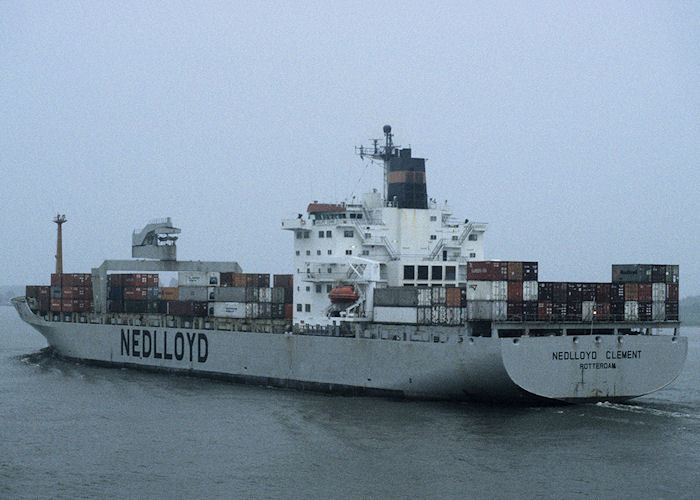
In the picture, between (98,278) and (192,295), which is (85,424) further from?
(98,278)

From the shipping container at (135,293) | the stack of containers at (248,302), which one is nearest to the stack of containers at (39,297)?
the shipping container at (135,293)

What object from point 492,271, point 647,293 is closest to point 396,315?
point 492,271

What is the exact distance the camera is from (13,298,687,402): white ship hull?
3919 cm

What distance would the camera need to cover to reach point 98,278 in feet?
205

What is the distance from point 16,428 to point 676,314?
94.8 ft

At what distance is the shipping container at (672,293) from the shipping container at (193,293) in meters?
26.4

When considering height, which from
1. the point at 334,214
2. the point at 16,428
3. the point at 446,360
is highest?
the point at 334,214

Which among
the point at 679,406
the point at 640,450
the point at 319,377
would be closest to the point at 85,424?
the point at 319,377

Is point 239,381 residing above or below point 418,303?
below

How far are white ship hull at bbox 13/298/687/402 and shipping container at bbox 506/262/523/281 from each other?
2945 mm

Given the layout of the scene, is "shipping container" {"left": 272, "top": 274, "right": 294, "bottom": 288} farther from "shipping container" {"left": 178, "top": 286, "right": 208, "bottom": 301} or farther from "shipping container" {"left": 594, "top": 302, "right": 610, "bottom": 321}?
"shipping container" {"left": 594, "top": 302, "right": 610, "bottom": 321}

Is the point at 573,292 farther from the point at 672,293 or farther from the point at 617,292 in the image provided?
the point at 672,293

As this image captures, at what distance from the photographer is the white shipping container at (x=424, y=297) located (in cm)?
4303

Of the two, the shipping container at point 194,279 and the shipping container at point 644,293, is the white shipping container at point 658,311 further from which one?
the shipping container at point 194,279
